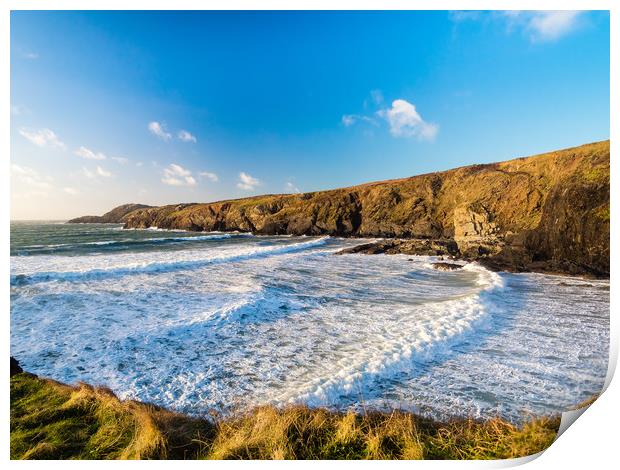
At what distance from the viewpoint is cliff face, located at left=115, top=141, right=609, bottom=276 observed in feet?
42.0

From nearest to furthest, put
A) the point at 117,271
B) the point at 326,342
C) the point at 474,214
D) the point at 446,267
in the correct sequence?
1. the point at 326,342
2. the point at 117,271
3. the point at 446,267
4. the point at 474,214

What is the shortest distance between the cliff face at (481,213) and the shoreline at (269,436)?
11588 millimetres

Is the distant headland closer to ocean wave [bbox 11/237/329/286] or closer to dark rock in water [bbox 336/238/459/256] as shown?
dark rock in water [bbox 336/238/459/256]

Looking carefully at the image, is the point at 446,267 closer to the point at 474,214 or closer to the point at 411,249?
the point at 474,214

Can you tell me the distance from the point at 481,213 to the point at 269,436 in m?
24.4

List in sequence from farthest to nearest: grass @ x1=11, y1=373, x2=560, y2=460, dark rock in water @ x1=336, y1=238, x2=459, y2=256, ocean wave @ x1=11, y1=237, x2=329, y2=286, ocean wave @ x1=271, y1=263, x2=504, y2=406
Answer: dark rock in water @ x1=336, y1=238, x2=459, y2=256 < ocean wave @ x1=11, y1=237, x2=329, y2=286 < ocean wave @ x1=271, y1=263, x2=504, y2=406 < grass @ x1=11, y1=373, x2=560, y2=460

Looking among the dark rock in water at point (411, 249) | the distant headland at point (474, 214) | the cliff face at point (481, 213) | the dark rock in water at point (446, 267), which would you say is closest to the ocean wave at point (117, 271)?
the distant headland at point (474, 214)

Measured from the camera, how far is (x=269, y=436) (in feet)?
11.1

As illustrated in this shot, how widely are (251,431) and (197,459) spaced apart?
1.95 feet

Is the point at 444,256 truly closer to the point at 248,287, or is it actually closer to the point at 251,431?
the point at 248,287

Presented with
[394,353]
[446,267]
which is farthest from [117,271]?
[446,267]

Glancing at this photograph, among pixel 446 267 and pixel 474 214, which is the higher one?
pixel 474 214

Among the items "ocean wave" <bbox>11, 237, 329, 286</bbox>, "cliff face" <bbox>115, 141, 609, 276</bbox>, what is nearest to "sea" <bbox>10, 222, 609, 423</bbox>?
"ocean wave" <bbox>11, 237, 329, 286</bbox>
